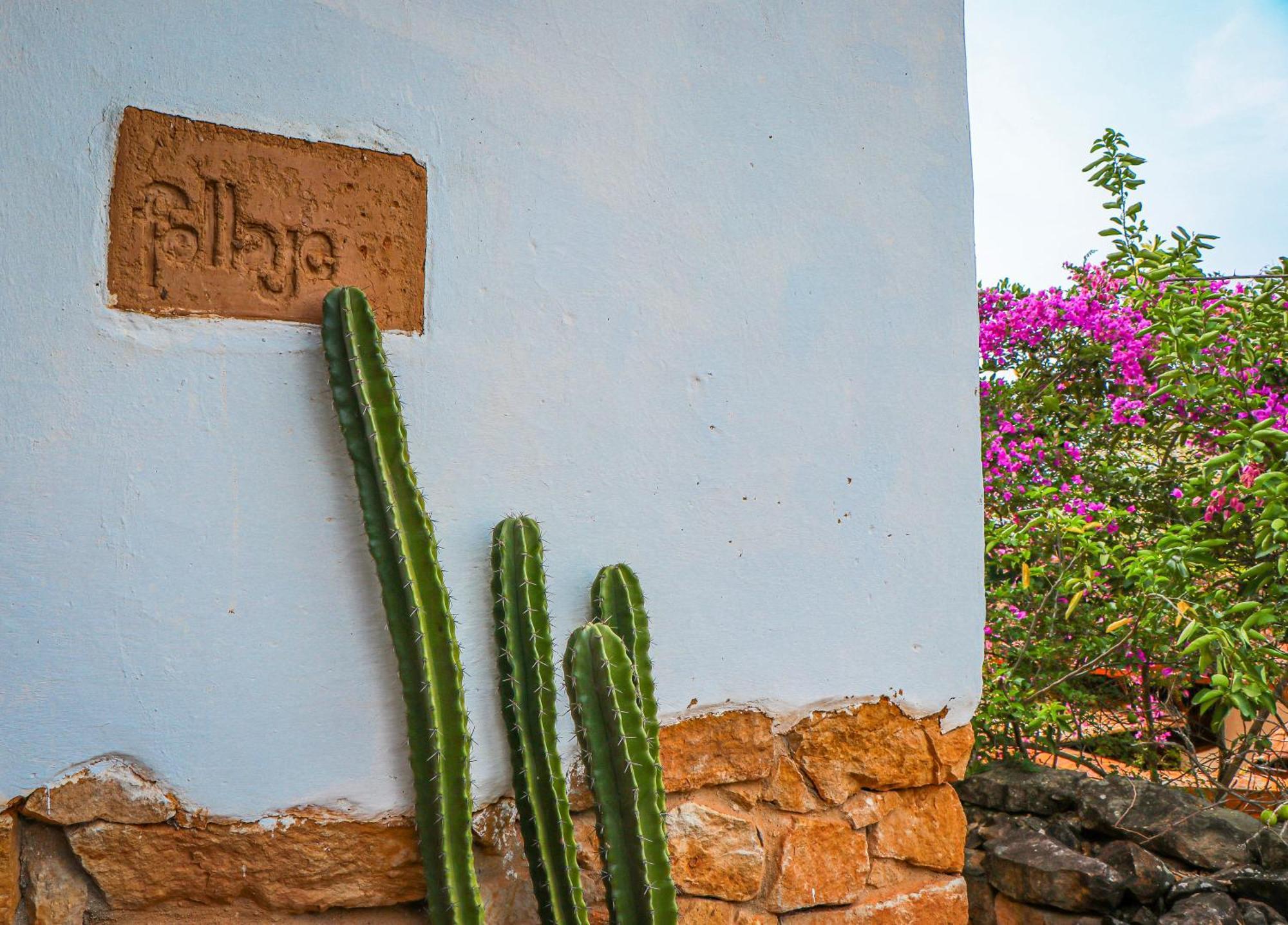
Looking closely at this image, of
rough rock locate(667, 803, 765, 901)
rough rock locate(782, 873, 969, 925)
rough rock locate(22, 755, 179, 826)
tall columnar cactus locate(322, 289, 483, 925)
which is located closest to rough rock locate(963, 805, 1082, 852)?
rough rock locate(782, 873, 969, 925)

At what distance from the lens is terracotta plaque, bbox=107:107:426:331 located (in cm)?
152

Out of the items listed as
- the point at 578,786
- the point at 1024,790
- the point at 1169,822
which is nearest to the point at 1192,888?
the point at 1169,822

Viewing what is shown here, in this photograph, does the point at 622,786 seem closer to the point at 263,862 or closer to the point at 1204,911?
the point at 263,862

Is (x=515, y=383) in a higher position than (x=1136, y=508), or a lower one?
higher

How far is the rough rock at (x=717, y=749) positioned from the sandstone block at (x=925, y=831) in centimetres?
34

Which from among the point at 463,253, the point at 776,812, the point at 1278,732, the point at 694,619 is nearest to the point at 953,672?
the point at 776,812

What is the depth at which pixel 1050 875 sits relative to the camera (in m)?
2.44

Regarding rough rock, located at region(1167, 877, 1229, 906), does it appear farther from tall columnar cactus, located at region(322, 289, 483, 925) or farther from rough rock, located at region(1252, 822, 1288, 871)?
tall columnar cactus, located at region(322, 289, 483, 925)

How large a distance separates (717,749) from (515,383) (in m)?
0.85

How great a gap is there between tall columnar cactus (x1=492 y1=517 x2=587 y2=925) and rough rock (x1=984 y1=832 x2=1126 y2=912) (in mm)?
1531

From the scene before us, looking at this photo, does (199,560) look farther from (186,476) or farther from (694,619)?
(694,619)

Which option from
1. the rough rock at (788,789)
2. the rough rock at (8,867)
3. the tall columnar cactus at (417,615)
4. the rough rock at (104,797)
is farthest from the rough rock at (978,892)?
the rough rock at (8,867)

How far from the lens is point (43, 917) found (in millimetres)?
1400

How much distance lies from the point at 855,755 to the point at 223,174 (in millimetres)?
1702
